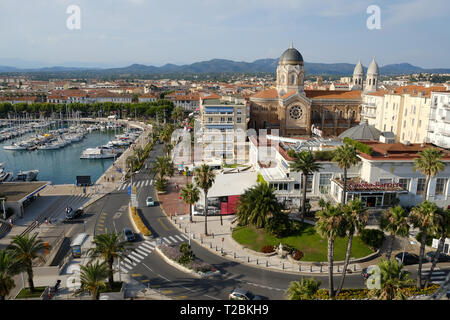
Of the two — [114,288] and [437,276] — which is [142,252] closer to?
[114,288]

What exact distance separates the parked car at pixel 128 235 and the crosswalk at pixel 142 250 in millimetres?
1255

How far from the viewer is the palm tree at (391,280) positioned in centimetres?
2180

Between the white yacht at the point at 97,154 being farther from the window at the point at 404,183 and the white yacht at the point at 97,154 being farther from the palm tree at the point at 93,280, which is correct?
the window at the point at 404,183

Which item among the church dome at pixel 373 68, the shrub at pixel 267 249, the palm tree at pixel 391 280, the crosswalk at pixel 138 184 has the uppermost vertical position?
the church dome at pixel 373 68

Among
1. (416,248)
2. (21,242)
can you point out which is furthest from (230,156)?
(21,242)

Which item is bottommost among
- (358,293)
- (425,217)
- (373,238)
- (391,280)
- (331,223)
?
(358,293)

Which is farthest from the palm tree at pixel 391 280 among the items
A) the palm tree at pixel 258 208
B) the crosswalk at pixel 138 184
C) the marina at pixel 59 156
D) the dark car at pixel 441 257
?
the marina at pixel 59 156

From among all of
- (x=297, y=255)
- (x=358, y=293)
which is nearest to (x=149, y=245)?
(x=297, y=255)

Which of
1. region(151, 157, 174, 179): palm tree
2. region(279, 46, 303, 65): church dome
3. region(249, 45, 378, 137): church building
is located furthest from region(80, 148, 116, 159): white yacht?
region(279, 46, 303, 65): church dome

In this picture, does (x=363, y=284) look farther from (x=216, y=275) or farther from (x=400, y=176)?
(x=400, y=176)

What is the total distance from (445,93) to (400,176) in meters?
17.2

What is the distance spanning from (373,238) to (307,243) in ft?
21.6

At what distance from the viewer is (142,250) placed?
36219 mm
